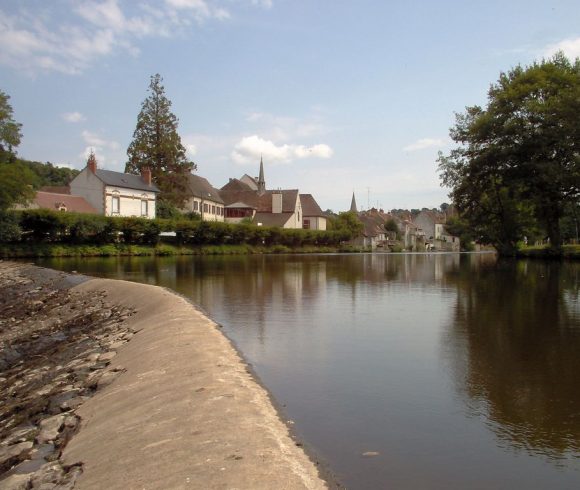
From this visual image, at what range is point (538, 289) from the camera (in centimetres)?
2350

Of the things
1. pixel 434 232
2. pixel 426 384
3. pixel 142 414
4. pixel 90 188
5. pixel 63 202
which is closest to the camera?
pixel 142 414

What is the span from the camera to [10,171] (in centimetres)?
4344

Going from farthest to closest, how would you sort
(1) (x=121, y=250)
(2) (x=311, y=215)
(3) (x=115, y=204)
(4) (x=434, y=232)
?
(4) (x=434, y=232)
(2) (x=311, y=215)
(3) (x=115, y=204)
(1) (x=121, y=250)

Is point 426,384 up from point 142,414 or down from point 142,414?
down

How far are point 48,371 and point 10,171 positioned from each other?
3819 centimetres

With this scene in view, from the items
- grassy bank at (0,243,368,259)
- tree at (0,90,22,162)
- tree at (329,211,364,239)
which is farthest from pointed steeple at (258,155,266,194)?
tree at (0,90,22,162)

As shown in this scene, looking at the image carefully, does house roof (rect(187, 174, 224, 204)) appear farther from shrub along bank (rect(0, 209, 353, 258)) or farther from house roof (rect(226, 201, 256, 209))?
shrub along bank (rect(0, 209, 353, 258))

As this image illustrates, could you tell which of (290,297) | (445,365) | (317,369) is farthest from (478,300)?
(317,369)

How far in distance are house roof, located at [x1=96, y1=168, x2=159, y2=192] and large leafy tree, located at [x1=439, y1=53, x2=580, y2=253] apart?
37.5 m

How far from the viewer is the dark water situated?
5.50 m

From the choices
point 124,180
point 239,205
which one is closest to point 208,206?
point 239,205

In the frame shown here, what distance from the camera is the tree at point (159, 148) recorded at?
237 feet

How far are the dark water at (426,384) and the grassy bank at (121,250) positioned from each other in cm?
3340

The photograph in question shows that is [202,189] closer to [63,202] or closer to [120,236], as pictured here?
[63,202]
